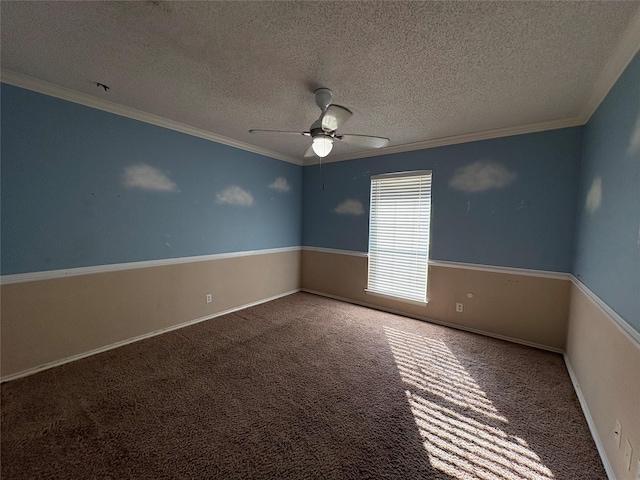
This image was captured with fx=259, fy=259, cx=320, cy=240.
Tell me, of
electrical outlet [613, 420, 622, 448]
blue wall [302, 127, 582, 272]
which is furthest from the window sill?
electrical outlet [613, 420, 622, 448]

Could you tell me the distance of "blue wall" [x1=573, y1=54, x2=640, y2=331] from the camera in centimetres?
137

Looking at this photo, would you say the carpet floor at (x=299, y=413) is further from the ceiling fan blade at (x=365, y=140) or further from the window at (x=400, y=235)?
the ceiling fan blade at (x=365, y=140)

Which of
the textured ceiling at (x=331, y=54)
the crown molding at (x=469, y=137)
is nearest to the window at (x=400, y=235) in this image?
the crown molding at (x=469, y=137)

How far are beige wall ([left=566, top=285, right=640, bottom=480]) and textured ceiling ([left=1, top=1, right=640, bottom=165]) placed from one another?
168cm

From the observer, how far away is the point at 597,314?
179cm

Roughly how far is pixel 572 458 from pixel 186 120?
168 inches

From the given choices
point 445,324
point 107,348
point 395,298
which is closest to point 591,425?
point 445,324

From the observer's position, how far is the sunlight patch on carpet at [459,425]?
146cm

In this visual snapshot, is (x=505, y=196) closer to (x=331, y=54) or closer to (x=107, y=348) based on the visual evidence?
(x=331, y=54)

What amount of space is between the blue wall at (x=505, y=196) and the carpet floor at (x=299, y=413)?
1.10 meters

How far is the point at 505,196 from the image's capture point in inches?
117

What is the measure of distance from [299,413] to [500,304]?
103 inches

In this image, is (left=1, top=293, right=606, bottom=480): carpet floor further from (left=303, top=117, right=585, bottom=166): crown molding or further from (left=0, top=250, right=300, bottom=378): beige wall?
(left=303, top=117, right=585, bottom=166): crown molding

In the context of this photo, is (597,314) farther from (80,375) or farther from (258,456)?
(80,375)
